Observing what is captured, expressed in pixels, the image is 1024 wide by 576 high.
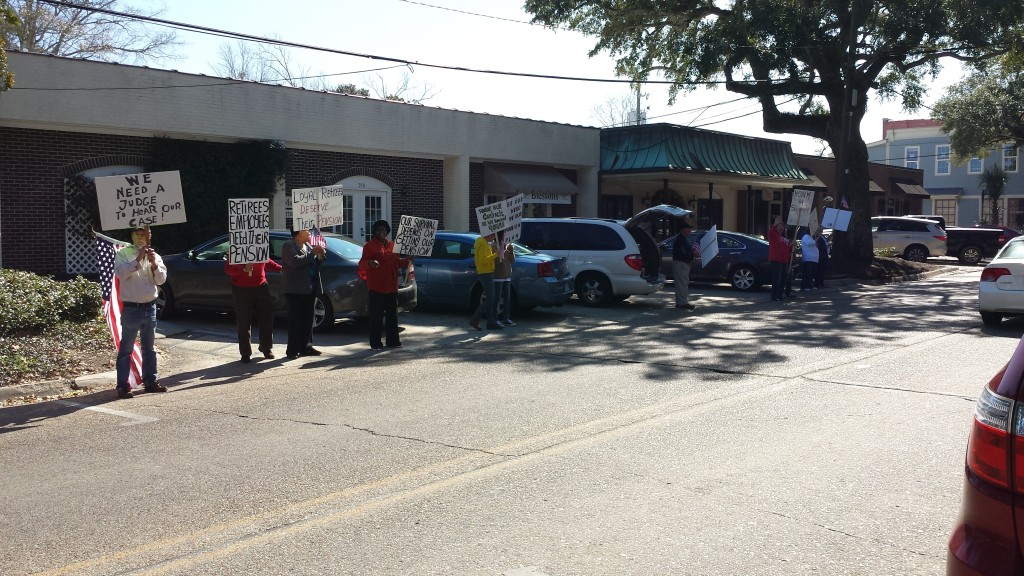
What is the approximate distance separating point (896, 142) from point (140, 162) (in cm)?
5896

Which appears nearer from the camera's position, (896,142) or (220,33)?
(220,33)

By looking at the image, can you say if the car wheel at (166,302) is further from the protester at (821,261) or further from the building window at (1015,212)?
the building window at (1015,212)

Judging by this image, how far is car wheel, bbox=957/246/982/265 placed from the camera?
1384 inches

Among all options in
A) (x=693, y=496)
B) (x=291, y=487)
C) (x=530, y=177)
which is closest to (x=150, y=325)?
(x=291, y=487)

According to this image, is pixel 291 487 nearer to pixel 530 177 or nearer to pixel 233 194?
pixel 233 194

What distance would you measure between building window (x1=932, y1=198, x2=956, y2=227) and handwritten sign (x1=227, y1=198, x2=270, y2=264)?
62.0 m

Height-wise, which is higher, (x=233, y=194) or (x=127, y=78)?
(x=127, y=78)

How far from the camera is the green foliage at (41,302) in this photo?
1066 centimetres

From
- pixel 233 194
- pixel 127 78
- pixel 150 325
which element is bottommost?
pixel 150 325

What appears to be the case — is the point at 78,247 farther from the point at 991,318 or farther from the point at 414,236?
the point at 991,318

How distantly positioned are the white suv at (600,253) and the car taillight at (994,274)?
5.85 m

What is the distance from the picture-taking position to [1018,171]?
196 feet

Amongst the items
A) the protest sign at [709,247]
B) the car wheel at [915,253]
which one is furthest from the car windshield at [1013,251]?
the car wheel at [915,253]

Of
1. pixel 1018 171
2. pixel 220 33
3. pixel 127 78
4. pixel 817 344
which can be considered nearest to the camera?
pixel 817 344
